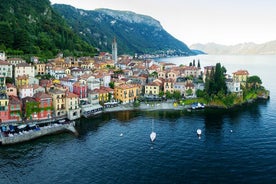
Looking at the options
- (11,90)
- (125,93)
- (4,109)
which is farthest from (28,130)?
(125,93)

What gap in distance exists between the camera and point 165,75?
11669 cm

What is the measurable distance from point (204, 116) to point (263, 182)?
37.2m

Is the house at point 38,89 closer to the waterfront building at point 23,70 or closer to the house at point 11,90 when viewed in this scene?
the house at point 11,90

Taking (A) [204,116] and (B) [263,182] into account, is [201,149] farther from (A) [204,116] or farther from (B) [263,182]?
(A) [204,116]

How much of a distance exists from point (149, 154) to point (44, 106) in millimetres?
32255

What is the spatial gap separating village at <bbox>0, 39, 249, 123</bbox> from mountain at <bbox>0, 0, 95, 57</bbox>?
43.5 ft

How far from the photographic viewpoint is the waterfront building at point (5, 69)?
83.9m

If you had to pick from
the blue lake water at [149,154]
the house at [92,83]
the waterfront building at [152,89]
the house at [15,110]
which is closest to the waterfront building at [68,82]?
the house at [92,83]

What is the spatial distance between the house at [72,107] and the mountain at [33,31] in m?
46.6

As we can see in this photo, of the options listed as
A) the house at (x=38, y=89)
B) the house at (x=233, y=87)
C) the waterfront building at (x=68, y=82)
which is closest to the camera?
the house at (x=38, y=89)

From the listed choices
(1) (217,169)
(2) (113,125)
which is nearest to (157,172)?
(1) (217,169)

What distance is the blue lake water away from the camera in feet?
142

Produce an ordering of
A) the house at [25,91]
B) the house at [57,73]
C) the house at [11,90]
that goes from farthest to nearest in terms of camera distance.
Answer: the house at [57,73], the house at [25,91], the house at [11,90]

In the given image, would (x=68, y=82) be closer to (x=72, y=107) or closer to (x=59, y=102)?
(x=59, y=102)
